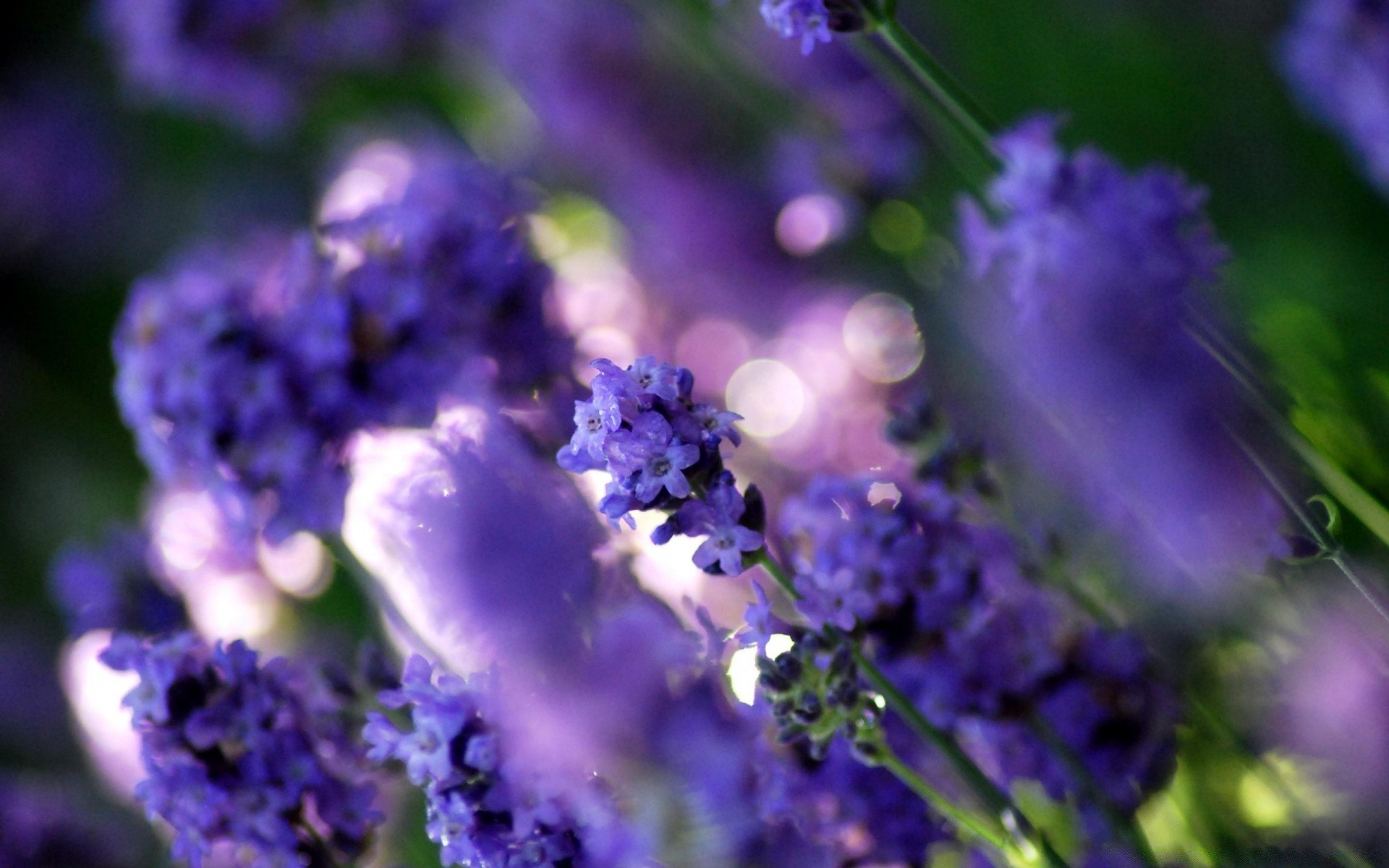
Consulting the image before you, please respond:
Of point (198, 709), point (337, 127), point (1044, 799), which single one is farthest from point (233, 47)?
point (1044, 799)

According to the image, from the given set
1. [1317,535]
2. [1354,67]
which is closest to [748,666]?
[1317,535]

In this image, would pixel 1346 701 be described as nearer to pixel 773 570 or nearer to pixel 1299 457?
pixel 1299 457

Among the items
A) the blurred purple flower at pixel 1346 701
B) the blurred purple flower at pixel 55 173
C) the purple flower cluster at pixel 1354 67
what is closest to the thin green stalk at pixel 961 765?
the blurred purple flower at pixel 1346 701

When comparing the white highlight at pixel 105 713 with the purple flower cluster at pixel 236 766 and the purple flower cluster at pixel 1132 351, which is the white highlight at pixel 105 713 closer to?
the purple flower cluster at pixel 236 766

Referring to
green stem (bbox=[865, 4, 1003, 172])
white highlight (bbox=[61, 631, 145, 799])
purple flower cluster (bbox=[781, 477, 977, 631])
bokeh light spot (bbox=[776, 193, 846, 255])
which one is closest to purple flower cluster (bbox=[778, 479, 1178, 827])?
purple flower cluster (bbox=[781, 477, 977, 631])

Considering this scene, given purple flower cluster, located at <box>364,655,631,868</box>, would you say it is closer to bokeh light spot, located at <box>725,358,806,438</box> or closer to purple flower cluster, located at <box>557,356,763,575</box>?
purple flower cluster, located at <box>557,356,763,575</box>

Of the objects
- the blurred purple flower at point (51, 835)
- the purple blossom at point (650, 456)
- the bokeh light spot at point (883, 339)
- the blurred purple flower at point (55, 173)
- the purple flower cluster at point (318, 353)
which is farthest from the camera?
the blurred purple flower at point (55, 173)

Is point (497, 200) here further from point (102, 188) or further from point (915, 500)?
point (102, 188)
